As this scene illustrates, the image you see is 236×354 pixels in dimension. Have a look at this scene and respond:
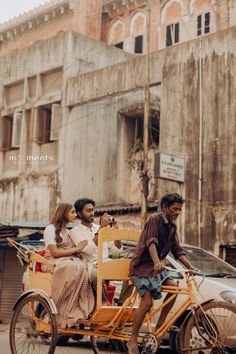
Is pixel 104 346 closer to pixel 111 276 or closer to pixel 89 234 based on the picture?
pixel 111 276

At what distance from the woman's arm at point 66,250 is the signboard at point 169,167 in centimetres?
1006

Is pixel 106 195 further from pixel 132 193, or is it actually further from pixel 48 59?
pixel 48 59

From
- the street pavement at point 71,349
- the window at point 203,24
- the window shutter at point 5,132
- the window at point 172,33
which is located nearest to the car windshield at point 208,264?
the street pavement at point 71,349

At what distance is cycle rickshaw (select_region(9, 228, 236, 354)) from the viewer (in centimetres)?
548

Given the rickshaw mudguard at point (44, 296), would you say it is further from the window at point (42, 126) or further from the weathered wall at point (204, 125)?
the window at point (42, 126)

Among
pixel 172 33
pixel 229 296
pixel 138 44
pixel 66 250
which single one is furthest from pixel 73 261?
pixel 138 44

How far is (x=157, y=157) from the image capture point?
16.2m

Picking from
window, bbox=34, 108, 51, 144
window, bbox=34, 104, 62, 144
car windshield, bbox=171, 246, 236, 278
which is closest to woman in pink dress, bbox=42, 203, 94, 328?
car windshield, bbox=171, 246, 236, 278

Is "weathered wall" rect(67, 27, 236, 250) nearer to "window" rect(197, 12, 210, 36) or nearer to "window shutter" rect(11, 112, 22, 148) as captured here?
"window shutter" rect(11, 112, 22, 148)

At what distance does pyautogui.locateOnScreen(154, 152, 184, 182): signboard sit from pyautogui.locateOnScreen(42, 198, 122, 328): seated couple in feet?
31.9

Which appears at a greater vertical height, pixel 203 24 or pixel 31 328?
pixel 203 24

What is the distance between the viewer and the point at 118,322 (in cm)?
604

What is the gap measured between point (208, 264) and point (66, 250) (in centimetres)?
379

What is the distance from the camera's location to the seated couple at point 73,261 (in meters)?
6.12
